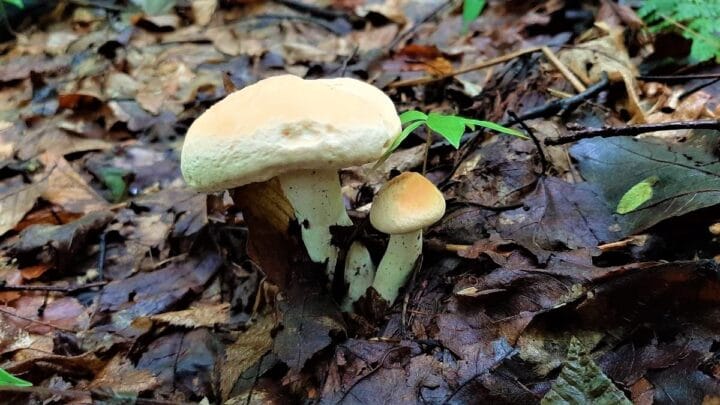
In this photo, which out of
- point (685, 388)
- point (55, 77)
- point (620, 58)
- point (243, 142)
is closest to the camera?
point (685, 388)

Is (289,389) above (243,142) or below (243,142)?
below

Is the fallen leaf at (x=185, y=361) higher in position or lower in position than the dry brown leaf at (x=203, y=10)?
higher

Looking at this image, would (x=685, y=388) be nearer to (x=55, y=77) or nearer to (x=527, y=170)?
(x=527, y=170)

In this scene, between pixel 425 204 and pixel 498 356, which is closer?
pixel 498 356

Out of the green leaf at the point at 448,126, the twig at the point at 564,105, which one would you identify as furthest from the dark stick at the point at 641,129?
the twig at the point at 564,105

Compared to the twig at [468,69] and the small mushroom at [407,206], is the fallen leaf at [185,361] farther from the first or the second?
the twig at [468,69]

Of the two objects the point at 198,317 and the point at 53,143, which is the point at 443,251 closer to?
the point at 198,317

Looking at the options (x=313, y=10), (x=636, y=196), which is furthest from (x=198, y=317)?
(x=313, y=10)

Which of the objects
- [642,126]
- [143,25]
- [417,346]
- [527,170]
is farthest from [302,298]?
[143,25]

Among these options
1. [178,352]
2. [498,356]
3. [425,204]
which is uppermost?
[425,204]
